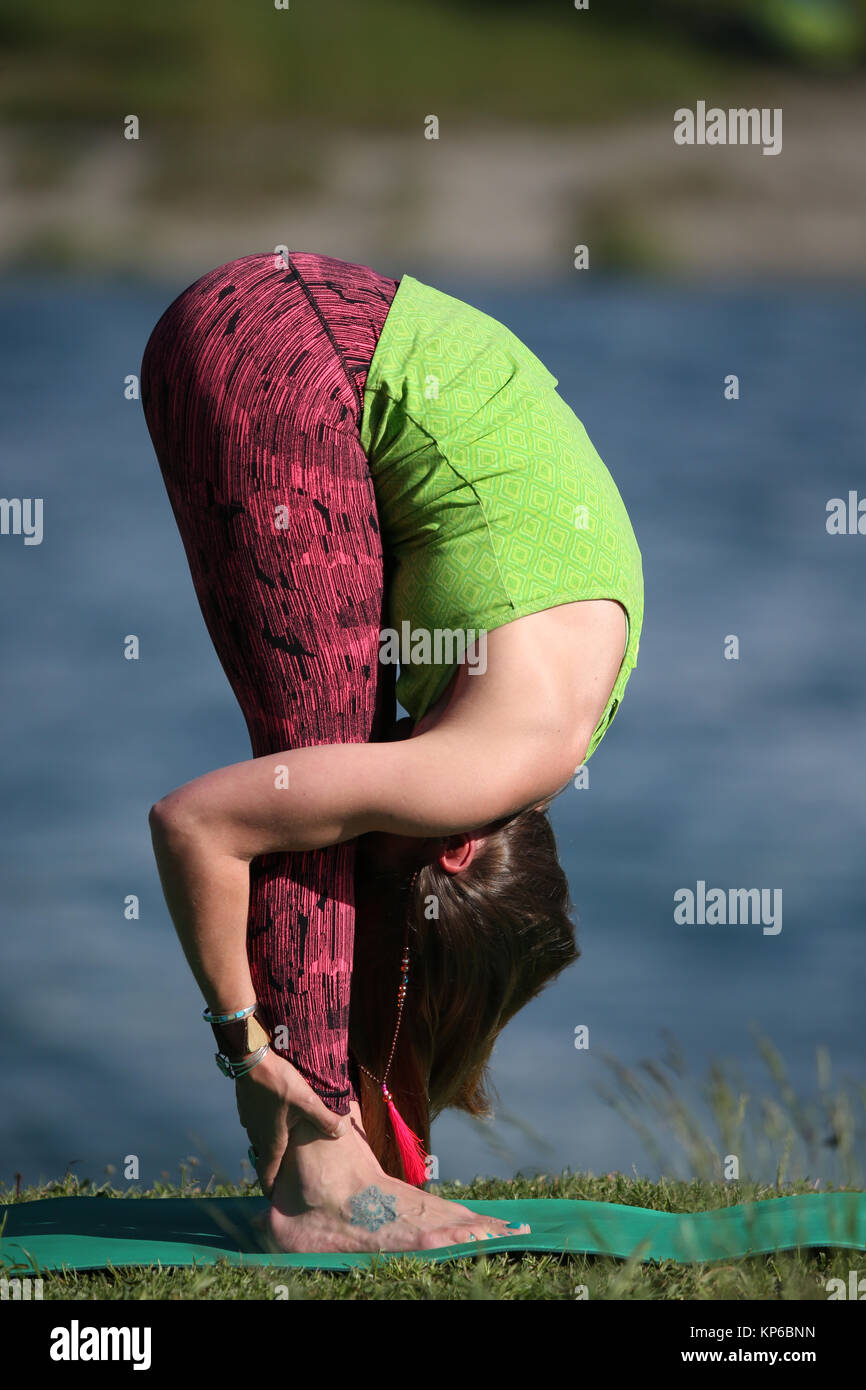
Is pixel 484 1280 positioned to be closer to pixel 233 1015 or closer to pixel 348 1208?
pixel 348 1208

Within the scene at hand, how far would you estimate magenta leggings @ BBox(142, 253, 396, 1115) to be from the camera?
8.32 feet

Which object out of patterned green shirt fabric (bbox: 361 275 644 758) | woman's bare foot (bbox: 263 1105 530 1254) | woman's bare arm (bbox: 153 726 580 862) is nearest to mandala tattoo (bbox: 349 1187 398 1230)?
woman's bare foot (bbox: 263 1105 530 1254)

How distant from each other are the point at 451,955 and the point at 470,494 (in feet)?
3.09

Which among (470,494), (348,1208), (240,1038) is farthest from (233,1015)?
(470,494)

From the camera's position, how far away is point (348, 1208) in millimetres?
2543

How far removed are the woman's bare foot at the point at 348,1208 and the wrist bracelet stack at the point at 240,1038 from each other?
17 centimetres

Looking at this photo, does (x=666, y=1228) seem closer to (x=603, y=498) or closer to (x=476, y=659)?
(x=476, y=659)

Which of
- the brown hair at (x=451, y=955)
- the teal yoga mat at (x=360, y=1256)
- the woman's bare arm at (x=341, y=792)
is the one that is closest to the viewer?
the teal yoga mat at (x=360, y=1256)

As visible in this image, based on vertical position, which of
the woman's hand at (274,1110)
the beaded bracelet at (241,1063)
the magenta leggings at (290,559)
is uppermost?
the magenta leggings at (290,559)

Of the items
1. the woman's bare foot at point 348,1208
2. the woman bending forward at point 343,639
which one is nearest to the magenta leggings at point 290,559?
the woman bending forward at point 343,639

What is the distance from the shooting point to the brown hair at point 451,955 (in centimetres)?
274

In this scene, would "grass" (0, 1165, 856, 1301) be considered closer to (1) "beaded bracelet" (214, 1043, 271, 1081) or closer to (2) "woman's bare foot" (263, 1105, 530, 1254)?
(2) "woman's bare foot" (263, 1105, 530, 1254)

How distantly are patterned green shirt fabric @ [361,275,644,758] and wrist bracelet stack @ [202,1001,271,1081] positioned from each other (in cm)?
69

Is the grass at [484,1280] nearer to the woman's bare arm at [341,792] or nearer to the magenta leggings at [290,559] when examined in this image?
the magenta leggings at [290,559]
